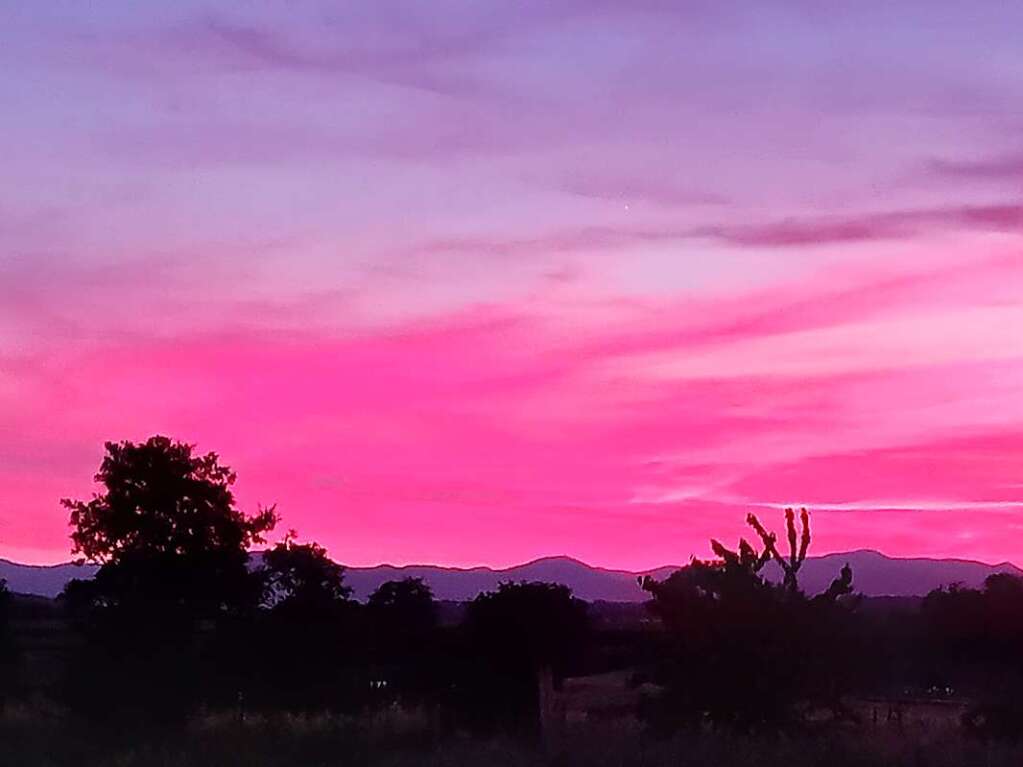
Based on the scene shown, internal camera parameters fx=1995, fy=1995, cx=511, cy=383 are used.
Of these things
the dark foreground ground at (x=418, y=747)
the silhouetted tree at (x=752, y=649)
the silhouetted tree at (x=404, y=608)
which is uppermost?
the silhouetted tree at (x=404, y=608)

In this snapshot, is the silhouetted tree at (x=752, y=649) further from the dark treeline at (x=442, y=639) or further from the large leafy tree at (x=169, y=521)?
the large leafy tree at (x=169, y=521)

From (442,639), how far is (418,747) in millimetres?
5057

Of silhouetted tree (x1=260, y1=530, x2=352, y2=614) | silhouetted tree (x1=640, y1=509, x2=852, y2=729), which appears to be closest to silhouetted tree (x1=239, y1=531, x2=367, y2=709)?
silhouetted tree (x1=260, y1=530, x2=352, y2=614)

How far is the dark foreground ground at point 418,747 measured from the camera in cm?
2511

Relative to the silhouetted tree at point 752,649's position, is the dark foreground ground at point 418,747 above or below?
below

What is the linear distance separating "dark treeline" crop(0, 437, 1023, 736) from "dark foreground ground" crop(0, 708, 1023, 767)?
0.89 meters

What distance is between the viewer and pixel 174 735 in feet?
105

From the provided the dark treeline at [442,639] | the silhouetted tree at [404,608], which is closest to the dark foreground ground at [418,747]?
the dark treeline at [442,639]

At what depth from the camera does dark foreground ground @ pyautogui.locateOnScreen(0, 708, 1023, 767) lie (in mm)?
25109

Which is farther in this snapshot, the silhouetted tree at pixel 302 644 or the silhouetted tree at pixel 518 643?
the silhouetted tree at pixel 302 644

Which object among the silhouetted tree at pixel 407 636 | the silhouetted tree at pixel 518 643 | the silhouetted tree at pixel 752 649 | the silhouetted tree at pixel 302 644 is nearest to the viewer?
the silhouetted tree at pixel 752 649

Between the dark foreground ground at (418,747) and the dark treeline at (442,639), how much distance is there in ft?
2.93

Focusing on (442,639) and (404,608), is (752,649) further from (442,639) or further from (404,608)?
(404,608)

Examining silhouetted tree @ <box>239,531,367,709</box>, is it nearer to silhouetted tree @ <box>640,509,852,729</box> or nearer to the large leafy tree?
the large leafy tree
